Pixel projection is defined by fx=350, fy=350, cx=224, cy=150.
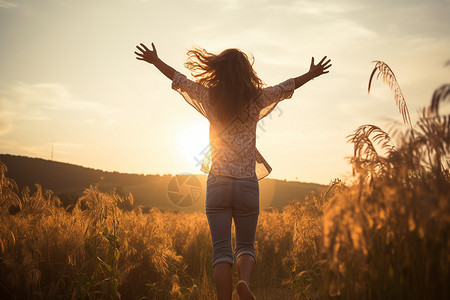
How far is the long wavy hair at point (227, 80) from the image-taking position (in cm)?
321

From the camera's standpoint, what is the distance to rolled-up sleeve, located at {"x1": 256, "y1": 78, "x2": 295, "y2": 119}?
136 inches

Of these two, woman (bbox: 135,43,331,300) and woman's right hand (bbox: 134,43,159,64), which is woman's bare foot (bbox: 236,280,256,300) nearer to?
woman (bbox: 135,43,331,300)

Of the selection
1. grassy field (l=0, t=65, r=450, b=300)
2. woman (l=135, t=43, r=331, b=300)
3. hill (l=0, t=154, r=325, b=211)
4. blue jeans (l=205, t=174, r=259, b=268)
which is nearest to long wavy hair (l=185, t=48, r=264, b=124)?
woman (l=135, t=43, r=331, b=300)

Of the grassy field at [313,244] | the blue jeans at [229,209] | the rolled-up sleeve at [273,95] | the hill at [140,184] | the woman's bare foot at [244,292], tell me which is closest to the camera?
the grassy field at [313,244]

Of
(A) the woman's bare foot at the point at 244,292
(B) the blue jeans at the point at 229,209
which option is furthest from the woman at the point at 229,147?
(A) the woman's bare foot at the point at 244,292

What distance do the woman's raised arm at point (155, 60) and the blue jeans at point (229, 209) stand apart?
123 centimetres

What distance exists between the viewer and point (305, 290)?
3.46 metres

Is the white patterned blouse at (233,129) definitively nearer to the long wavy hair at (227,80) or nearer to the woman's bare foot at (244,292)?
the long wavy hair at (227,80)

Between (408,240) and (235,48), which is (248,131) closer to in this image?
(235,48)

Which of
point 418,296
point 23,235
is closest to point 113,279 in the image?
point 23,235

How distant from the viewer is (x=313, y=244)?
3.72 metres

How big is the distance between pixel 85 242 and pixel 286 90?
2.75 meters

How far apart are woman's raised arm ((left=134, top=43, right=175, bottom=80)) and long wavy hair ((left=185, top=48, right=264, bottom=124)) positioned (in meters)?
0.27

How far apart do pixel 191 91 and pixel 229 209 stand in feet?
4.04
